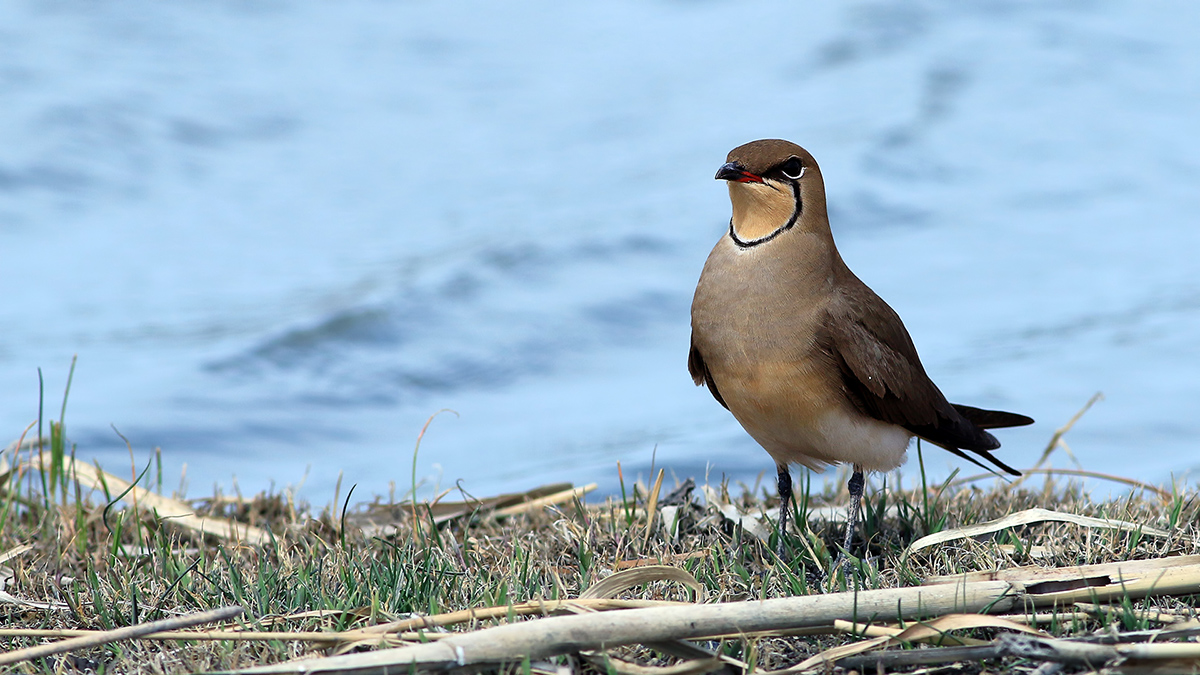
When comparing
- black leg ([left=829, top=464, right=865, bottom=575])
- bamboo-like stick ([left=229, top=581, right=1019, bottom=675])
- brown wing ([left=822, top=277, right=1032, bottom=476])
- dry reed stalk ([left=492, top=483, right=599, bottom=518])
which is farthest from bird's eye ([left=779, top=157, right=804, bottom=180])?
dry reed stalk ([left=492, top=483, right=599, bottom=518])

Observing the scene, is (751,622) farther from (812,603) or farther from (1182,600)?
(1182,600)

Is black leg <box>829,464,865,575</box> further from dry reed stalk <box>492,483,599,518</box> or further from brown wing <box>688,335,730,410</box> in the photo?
dry reed stalk <box>492,483,599,518</box>

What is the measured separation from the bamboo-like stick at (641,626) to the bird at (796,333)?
69 cm

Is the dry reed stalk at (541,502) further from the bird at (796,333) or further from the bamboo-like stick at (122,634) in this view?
the bamboo-like stick at (122,634)

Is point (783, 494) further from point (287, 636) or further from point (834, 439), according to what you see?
point (287, 636)

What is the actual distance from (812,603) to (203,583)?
168 centimetres

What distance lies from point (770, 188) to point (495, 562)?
51.2 inches

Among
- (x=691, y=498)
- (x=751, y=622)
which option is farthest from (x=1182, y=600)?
(x=691, y=498)

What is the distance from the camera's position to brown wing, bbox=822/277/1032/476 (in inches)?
130

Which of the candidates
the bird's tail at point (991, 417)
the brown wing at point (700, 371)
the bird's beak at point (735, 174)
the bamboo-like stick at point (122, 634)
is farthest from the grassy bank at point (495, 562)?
the bird's beak at point (735, 174)

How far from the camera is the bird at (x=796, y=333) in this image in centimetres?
328

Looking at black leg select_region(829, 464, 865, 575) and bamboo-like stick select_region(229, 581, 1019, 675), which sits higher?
black leg select_region(829, 464, 865, 575)

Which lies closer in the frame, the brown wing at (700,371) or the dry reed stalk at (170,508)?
the brown wing at (700,371)

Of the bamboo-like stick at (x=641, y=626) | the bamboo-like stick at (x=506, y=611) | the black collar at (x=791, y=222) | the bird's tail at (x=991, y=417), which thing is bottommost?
the bamboo-like stick at (x=641, y=626)
